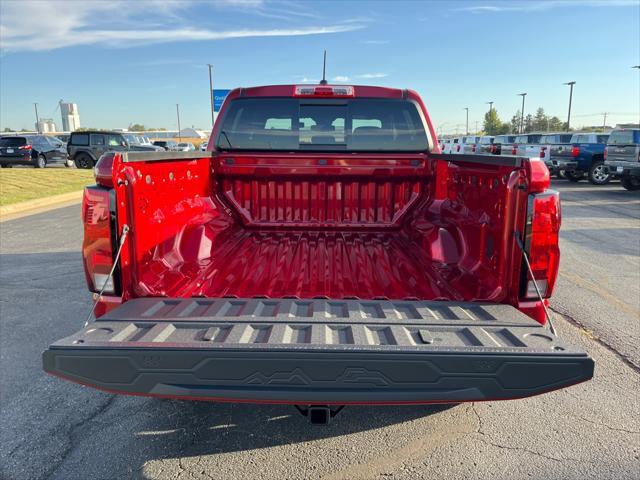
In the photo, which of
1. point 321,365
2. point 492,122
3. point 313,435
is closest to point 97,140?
point 313,435

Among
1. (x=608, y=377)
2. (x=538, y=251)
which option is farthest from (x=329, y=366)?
(x=608, y=377)

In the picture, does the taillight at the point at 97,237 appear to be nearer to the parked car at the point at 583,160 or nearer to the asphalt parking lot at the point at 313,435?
the asphalt parking lot at the point at 313,435

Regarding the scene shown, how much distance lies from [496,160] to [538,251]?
0.58 m

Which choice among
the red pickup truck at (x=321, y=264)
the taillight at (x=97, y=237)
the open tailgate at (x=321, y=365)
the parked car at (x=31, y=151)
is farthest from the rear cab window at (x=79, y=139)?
the open tailgate at (x=321, y=365)

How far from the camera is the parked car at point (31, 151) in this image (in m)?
23.7

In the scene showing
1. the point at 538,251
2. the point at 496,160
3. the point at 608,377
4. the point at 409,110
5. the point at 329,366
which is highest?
the point at 409,110

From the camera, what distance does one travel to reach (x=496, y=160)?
265cm

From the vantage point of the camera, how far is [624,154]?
15578mm

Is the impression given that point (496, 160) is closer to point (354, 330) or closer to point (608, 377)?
point (354, 330)

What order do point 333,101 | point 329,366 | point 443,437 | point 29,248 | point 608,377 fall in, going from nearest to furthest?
point 329,366 → point 443,437 → point 608,377 → point 333,101 → point 29,248

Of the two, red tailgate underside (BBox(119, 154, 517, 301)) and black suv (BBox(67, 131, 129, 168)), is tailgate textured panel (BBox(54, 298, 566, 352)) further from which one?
black suv (BBox(67, 131, 129, 168))

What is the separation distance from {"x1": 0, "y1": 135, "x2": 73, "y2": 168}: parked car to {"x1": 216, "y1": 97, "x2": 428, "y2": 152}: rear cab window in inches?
973

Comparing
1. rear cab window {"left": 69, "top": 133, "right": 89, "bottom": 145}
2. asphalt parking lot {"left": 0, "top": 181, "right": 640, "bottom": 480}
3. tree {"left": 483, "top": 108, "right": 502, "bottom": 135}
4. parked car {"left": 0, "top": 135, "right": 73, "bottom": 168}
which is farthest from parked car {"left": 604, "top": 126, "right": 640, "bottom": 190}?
tree {"left": 483, "top": 108, "right": 502, "bottom": 135}

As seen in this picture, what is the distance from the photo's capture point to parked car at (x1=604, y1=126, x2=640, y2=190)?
1527 cm
